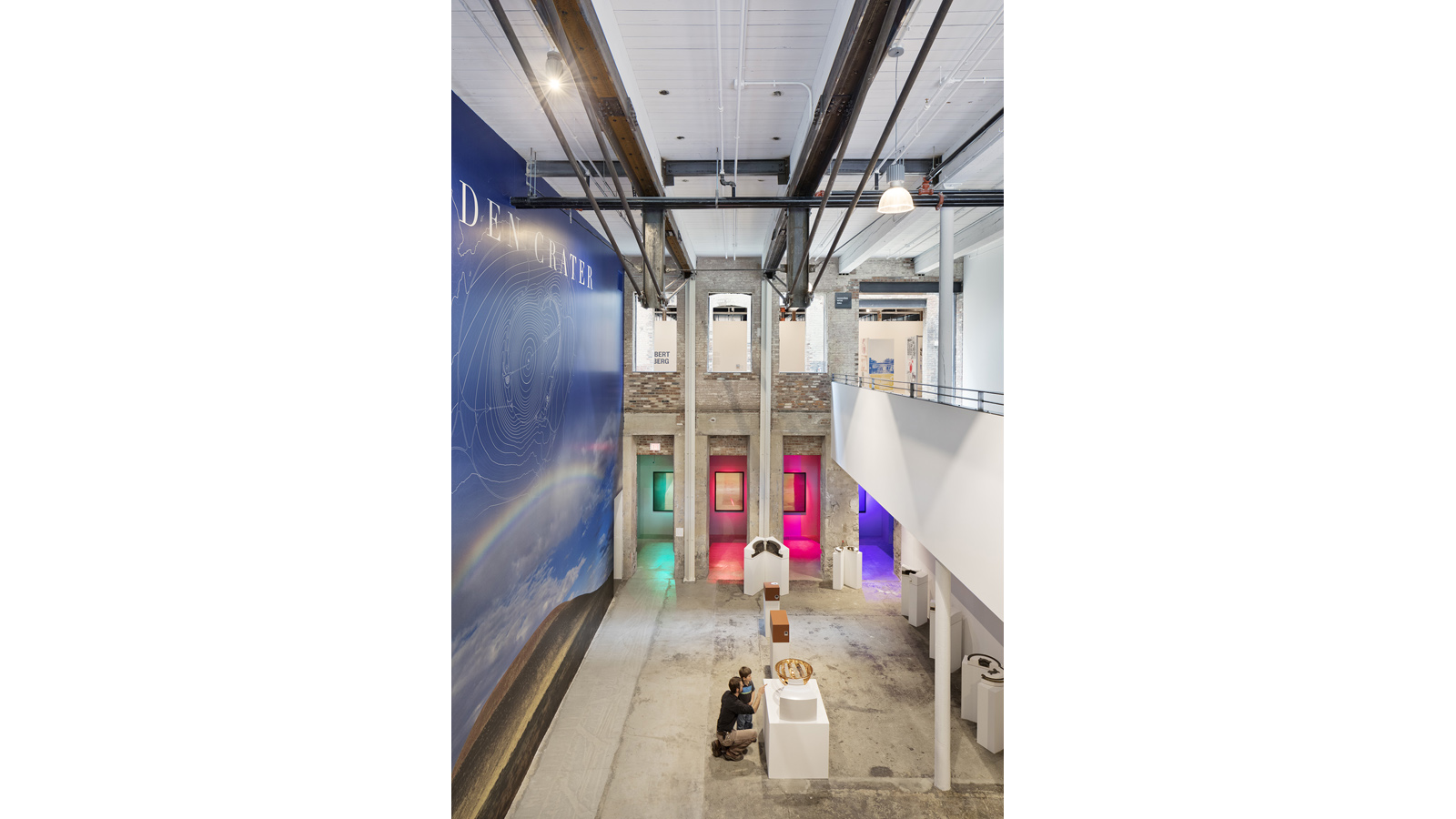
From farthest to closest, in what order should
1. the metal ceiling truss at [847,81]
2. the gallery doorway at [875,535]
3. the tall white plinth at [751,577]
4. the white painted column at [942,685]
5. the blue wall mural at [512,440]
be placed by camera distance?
the gallery doorway at [875,535], the tall white plinth at [751,577], the white painted column at [942,685], the blue wall mural at [512,440], the metal ceiling truss at [847,81]

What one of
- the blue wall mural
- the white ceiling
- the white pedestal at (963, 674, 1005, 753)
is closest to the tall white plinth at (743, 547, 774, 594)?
the blue wall mural

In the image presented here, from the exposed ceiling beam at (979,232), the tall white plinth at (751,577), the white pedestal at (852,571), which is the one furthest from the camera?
the white pedestal at (852,571)

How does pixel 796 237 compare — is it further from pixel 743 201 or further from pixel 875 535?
pixel 875 535

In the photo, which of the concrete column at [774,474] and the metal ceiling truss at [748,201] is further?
the concrete column at [774,474]

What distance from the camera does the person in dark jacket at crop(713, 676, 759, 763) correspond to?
599 centimetres

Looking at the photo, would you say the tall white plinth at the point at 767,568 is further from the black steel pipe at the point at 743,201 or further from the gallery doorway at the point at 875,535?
the black steel pipe at the point at 743,201

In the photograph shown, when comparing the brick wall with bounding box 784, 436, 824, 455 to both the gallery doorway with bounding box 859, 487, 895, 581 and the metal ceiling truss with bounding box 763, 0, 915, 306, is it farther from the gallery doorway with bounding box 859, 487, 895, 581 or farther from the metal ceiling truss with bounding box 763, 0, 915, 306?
the metal ceiling truss with bounding box 763, 0, 915, 306

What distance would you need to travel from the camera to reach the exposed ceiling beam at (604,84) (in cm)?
301

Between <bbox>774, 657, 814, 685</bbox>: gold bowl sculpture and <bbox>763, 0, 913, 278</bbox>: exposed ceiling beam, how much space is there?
4874mm

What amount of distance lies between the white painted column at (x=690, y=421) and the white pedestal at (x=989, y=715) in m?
6.69

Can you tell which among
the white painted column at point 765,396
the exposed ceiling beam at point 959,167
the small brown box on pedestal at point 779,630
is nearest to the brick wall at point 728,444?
the white painted column at point 765,396
